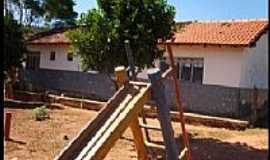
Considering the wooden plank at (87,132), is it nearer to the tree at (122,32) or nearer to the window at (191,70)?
the tree at (122,32)

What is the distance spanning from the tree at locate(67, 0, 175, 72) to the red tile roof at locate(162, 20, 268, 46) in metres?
7.28

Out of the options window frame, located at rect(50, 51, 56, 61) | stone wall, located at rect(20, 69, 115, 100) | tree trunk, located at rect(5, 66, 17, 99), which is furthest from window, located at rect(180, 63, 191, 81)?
window frame, located at rect(50, 51, 56, 61)

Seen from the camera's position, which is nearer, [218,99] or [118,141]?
[118,141]

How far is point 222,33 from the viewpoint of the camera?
75.1 feet

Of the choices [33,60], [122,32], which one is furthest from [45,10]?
[122,32]

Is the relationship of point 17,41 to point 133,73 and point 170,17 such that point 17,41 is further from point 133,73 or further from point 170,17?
point 133,73

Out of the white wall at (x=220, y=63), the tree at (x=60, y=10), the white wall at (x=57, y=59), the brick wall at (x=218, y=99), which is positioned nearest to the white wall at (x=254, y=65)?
the white wall at (x=220, y=63)

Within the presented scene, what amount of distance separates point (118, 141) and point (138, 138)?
5743 mm

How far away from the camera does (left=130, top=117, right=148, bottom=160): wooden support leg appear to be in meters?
6.25

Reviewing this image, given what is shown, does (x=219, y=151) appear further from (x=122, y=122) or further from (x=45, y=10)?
(x=45, y=10)

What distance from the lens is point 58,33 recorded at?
3259 cm

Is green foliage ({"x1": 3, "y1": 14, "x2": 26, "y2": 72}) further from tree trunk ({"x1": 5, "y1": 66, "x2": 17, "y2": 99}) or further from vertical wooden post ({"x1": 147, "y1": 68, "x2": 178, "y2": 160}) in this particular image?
vertical wooden post ({"x1": 147, "y1": 68, "x2": 178, "y2": 160})

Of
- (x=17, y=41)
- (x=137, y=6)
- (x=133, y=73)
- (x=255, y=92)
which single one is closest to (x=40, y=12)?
(x=17, y=41)

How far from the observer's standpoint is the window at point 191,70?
22.5m
